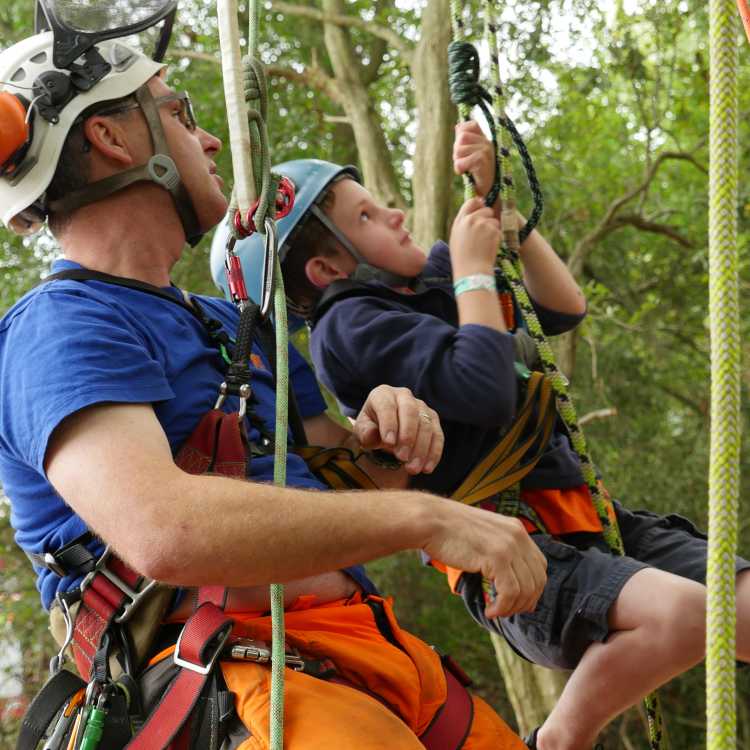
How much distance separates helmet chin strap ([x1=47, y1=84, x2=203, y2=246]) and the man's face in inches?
0.6

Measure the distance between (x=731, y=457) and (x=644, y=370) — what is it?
6370mm

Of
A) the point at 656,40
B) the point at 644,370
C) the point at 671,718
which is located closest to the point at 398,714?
the point at 656,40

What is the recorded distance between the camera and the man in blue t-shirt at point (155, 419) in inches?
57.4

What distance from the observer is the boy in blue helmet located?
2.13m

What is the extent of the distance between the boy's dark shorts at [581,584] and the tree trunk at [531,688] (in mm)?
2602

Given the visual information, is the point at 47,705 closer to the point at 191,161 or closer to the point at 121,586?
the point at 121,586

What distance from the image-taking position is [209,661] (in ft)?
5.30

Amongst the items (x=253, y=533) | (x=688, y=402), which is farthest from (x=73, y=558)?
(x=688, y=402)

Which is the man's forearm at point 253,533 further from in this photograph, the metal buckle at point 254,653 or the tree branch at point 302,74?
the tree branch at point 302,74

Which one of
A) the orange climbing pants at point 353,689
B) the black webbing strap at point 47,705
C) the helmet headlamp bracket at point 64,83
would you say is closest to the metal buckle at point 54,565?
the black webbing strap at point 47,705

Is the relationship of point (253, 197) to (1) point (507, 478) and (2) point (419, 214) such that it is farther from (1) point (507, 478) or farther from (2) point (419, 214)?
(2) point (419, 214)

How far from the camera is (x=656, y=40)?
20.3ft

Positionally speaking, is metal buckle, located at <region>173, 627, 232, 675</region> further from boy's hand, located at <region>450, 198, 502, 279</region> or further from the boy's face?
the boy's face

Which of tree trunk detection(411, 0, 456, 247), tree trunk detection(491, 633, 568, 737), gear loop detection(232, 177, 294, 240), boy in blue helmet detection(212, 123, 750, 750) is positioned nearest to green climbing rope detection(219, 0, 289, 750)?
gear loop detection(232, 177, 294, 240)
